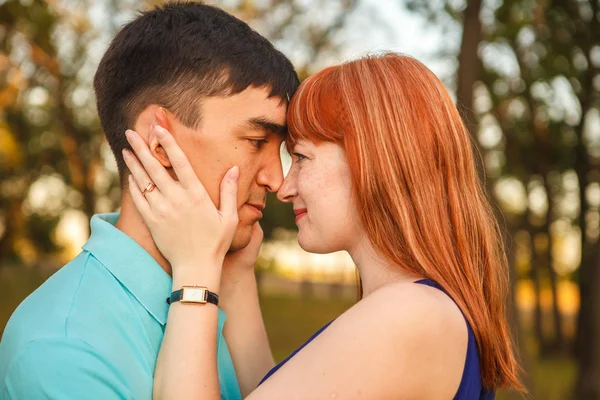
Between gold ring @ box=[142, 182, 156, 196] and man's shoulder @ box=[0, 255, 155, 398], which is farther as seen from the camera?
gold ring @ box=[142, 182, 156, 196]

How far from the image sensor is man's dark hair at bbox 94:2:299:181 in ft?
9.07

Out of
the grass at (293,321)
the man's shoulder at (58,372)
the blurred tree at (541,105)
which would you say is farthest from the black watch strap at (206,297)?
the grass at (293,321)

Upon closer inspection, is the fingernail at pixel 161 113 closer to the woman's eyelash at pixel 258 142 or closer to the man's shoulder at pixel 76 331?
the woman's eyelash at pixel 258 142

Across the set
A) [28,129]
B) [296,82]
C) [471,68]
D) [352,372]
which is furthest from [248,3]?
[352,372]

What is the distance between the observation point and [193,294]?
2545mm

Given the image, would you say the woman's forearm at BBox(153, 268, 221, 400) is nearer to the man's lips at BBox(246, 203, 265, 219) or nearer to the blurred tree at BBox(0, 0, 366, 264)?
the man's lips at BBox(246, 203, 265, 219)

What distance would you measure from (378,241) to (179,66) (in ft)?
3.34

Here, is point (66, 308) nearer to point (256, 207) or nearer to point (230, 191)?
point (230, 191)

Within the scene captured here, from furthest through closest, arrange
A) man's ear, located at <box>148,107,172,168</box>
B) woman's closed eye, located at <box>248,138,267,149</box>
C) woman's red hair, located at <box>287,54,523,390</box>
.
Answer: woman's closed eye, located at <box>248,138,267,149</box> → man's ear, located at <box>148,107,172,168</box> → woman's red hair, located at <box>287,54,523,390</box>

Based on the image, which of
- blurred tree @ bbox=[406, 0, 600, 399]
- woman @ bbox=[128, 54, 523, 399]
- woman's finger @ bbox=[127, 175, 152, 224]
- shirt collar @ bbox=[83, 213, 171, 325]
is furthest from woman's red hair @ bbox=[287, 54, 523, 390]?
blurred tree @ bbox=[406, 0, 600, 399]

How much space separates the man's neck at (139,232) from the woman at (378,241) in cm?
11

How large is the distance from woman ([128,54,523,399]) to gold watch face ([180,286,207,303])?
0.10 ft

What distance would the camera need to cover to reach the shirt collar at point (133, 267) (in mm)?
2586

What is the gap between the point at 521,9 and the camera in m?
9.29
